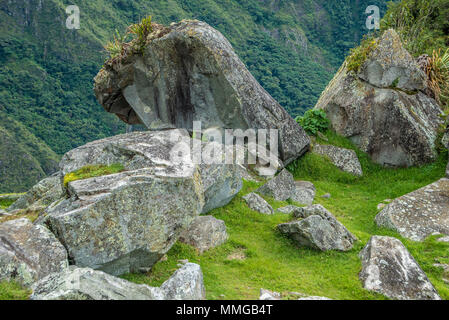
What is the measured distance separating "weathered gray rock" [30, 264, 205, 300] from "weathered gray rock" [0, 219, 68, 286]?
0.36m

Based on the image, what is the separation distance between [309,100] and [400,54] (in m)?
61.9

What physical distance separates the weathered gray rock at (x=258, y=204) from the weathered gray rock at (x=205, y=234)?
6.63 ft

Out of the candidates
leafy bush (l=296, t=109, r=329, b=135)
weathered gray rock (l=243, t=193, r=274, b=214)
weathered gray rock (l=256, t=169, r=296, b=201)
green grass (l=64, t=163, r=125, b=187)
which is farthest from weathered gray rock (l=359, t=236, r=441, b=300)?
leafy bush (l=296, t=109, r=329, b=135)

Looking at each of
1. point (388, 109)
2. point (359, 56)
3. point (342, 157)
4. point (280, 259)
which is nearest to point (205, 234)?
point (280, 259)

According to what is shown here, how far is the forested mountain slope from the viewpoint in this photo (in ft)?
246

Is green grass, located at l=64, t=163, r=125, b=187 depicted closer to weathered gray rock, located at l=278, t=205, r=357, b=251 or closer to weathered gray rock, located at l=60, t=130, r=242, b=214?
weathered gray rock, located at l=60, t=130, r=242, b=214

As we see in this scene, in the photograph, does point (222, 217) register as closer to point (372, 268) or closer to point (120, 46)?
point (372, 268)

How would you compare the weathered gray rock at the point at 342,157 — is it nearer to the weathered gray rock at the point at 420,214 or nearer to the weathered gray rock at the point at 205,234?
the weathered gray rock at the point at 420,214

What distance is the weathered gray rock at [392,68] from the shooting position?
14.9 m

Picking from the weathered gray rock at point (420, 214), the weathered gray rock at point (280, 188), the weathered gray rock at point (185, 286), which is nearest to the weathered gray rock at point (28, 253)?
the weathered gray rock at point (185, 286)

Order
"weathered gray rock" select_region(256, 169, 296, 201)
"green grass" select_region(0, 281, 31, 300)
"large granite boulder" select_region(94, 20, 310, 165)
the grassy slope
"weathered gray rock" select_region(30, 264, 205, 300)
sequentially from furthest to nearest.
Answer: "large granite boulder" select_region(94, 20, 310, 165)
"weathered gray rock" select_region(256, 169, 296, 201)
the grassy slope
"green grass" select_region(0, 281, 31, 300)
"weathered gray rock" select_region(30, 264, 205, 300)

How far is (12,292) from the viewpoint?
18.0 feet

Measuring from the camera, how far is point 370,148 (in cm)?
1491

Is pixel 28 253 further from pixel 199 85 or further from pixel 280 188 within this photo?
pixel 199 85
